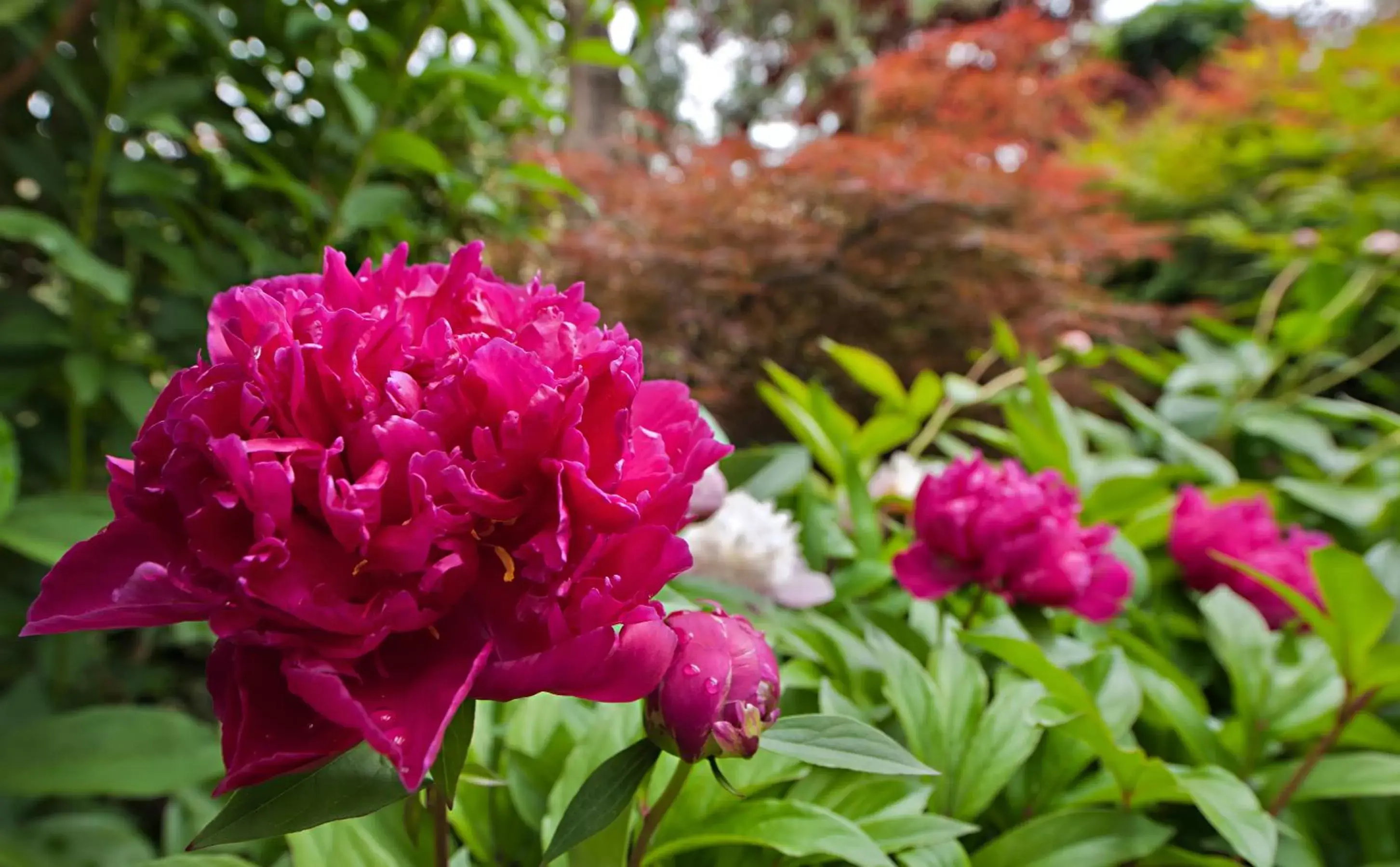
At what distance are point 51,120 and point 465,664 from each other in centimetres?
86

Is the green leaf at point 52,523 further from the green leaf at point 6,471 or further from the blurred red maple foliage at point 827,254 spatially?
the blurred red maple foliage at point 827,254

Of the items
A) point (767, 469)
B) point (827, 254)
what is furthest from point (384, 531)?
point (827, 254)

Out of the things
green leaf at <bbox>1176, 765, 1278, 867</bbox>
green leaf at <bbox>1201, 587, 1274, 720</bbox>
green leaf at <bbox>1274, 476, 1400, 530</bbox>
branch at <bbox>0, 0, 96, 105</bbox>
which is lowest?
green leaf at <bbox>1274, 476, 1400, 530</bbox>

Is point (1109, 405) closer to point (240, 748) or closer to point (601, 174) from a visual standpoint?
point (601, 174)

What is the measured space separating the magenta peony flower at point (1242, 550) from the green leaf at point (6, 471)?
38.2 inches

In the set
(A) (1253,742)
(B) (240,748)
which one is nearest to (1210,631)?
(A) (1253,742)

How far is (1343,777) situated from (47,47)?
1.12 metres

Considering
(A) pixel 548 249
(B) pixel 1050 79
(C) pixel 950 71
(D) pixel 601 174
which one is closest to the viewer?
(A) pixel 548 249

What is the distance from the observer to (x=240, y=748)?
23cm

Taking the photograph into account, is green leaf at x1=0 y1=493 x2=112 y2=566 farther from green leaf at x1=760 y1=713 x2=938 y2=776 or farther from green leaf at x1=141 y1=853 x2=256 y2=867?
green leaf at x1=760 y1=713 x2=938 y2=776

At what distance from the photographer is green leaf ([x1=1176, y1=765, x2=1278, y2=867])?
0.41 metres

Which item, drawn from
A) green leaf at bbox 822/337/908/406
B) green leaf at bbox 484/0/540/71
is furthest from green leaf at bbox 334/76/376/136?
green leaf at bbox 822/337/908/406

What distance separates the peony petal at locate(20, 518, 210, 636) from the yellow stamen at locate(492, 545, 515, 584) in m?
0.09

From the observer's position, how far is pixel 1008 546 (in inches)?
21.4
